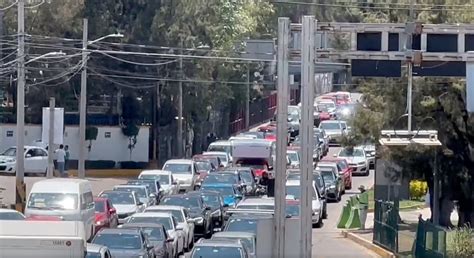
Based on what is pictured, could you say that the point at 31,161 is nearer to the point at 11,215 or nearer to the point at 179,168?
the point at 179,168

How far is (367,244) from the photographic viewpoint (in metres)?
38.5

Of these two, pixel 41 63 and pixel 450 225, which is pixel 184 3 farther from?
pixel 450 225

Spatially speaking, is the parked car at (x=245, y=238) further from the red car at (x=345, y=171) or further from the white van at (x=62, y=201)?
the red car at (x=345, y=171)

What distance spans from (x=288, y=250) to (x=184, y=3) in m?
47.4

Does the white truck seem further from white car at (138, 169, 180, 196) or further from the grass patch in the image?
the grass patch

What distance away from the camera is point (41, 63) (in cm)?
6412

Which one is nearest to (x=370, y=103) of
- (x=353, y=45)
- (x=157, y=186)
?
(x=157, y=186)

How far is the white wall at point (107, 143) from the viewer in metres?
67.6

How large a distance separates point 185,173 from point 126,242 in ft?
76.6

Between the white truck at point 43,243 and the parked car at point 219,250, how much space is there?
255 inches

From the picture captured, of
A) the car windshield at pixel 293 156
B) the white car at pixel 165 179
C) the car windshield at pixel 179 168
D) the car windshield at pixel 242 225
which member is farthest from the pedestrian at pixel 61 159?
the car windshield at pixel 242 225

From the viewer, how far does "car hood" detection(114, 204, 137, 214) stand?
128 ft

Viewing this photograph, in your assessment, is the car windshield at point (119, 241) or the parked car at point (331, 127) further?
the parked car at point (331, 127)

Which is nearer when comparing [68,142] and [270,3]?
[68,142]
